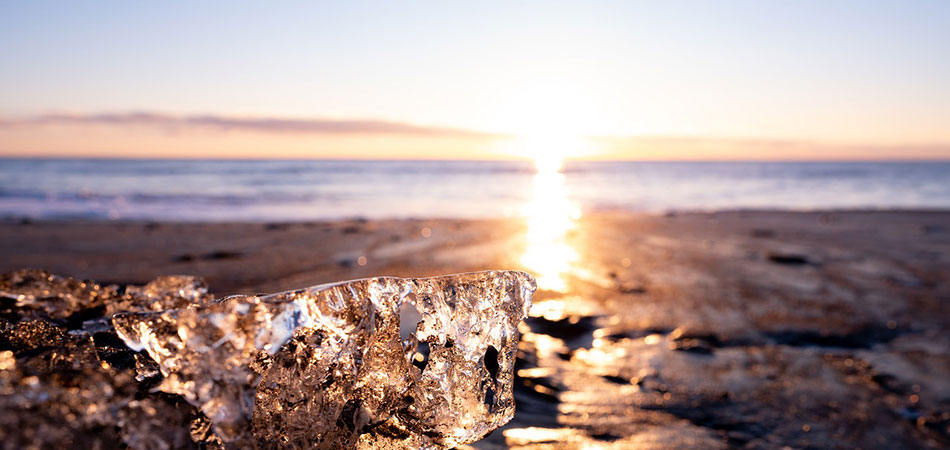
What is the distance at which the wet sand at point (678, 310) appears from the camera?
2.56 meters

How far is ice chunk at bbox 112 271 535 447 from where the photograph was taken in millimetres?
1268

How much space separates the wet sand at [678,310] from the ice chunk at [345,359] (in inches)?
16.9

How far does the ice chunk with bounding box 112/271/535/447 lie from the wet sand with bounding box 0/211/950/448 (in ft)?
1.41

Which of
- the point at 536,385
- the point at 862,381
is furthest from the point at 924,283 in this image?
the point at 536,385

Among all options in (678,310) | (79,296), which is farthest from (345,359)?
(678,310)

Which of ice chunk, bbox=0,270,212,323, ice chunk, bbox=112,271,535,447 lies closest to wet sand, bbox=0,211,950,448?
ice chunk, bbox=112,271,535,447

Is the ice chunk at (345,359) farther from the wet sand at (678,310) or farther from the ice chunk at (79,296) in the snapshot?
the ice chunk at (79,296)

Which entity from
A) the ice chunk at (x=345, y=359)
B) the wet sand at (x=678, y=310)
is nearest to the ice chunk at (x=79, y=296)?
the ice chunk at (x=345, y=359)

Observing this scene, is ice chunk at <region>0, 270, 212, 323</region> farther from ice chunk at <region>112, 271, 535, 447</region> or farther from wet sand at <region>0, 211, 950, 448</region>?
wet sand at <region>0, 211, 950, 448</region>

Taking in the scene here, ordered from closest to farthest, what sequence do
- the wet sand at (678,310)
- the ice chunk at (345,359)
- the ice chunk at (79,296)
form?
the ice chunk at (345,359)
the ice chunk at (79,296)
the wet sand at (678,310)

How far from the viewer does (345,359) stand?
1561mm

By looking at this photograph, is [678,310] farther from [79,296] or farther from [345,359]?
[79,296]

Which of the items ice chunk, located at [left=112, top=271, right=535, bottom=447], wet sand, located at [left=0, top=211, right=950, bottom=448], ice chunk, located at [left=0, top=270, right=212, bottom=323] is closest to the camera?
ice chunk, located at [left=112, top=271, right=535, bottom=447]

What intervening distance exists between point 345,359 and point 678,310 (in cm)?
351
